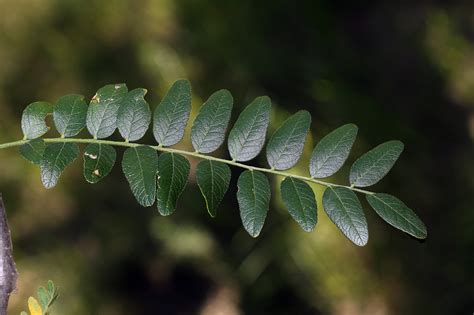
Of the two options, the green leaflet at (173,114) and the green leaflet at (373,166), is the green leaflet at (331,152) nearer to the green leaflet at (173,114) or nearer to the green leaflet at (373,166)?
the green leaflet at (373,166)

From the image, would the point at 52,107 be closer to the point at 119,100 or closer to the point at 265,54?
the point at 119,100

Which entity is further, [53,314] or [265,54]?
[265,54]

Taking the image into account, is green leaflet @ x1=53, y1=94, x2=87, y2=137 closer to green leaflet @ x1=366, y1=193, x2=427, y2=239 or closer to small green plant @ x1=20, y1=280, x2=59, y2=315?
small green plant @ x1=20, y1=280, x2=59, y2=315

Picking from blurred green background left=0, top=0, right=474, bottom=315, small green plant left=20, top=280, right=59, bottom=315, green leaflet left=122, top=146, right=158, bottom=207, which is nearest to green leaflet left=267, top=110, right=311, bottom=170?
green leaflet left=122, top=146, right=158, bottom=207

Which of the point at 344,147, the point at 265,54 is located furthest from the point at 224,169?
the point at 265,54

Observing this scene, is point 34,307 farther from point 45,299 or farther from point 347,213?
point 347,213

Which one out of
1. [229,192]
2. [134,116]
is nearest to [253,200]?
[134,116]

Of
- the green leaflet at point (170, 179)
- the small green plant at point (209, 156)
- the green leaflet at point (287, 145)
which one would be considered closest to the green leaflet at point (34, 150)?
the small green plant at point (209, 156)
